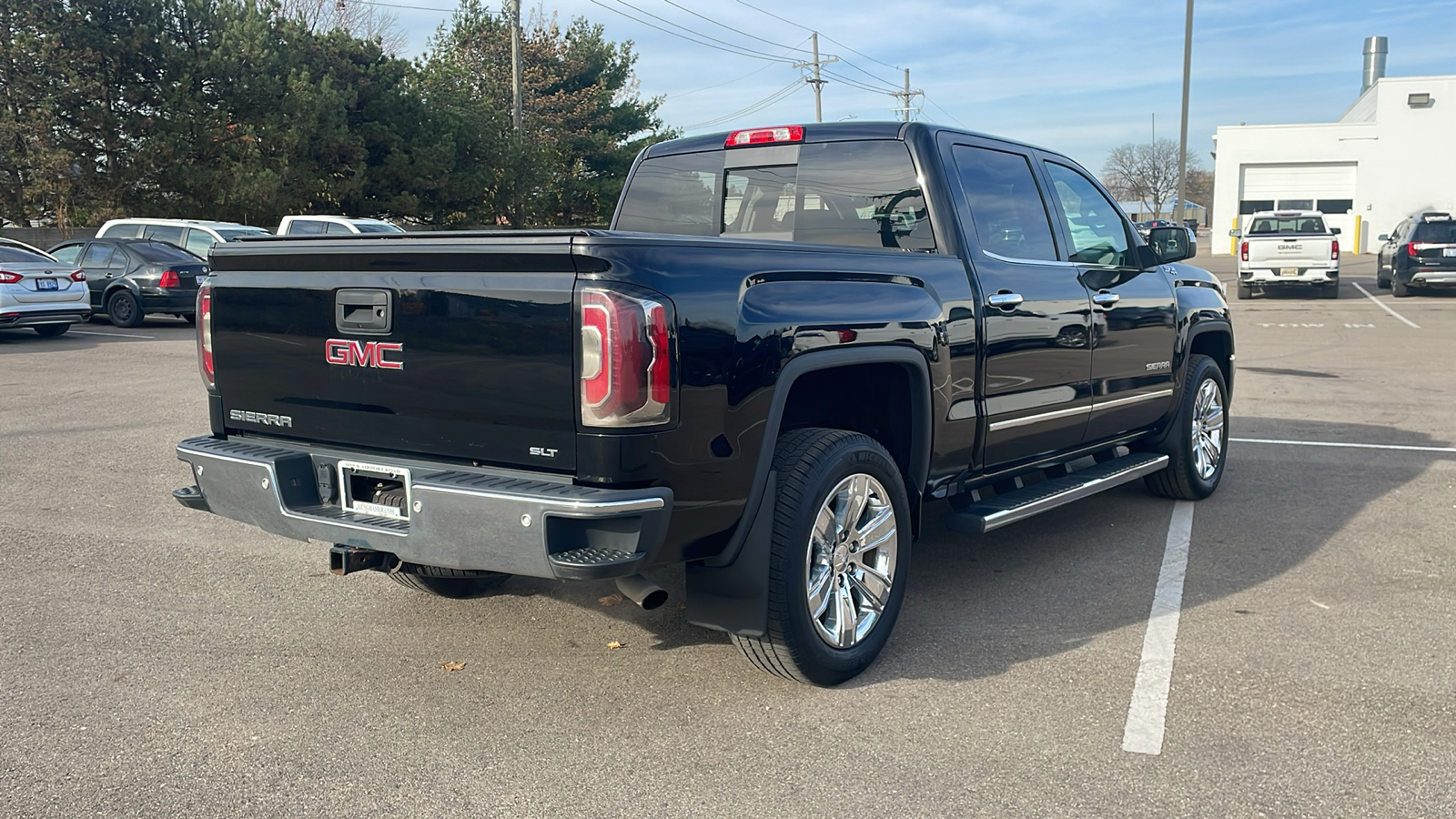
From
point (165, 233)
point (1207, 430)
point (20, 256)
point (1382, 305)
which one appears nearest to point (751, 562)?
point (1207, 430)

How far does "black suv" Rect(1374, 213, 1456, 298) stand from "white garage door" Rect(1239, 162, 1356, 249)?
2999 cm

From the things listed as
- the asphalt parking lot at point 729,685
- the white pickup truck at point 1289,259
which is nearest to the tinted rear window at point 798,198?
the asphalt parking lot at point 729,685

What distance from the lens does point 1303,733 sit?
365cm

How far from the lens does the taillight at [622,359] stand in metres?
3.33

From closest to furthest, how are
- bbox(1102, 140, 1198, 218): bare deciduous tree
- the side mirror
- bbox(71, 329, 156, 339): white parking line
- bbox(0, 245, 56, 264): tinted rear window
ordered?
the side mirror
bbox(0, 245, 56, 264): tinted rear window
bbox(71, 329, 156, 339): white parking line
bbox(1102, 140, 1198, 218): bare deciduous tree

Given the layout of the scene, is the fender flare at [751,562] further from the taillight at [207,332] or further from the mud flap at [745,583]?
the taillight at [207,332]

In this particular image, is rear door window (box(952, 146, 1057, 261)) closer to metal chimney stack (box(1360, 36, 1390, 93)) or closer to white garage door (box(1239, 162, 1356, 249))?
white garage door (box(1239, 162, 1356, 249))

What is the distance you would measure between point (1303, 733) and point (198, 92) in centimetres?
2964

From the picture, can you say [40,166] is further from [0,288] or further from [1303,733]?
[1303,733]

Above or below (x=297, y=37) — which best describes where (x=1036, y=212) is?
below

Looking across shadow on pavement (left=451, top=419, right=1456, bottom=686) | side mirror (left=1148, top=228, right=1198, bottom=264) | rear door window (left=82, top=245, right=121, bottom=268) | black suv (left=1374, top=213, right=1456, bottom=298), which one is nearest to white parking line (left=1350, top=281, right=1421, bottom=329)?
black suv (left=1374, top=213, right=1456, bottom=298)

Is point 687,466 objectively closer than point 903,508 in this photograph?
Yes

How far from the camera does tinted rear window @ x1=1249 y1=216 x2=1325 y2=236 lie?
84.0 feet

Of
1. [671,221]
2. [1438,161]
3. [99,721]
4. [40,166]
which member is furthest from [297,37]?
[1438,161]
